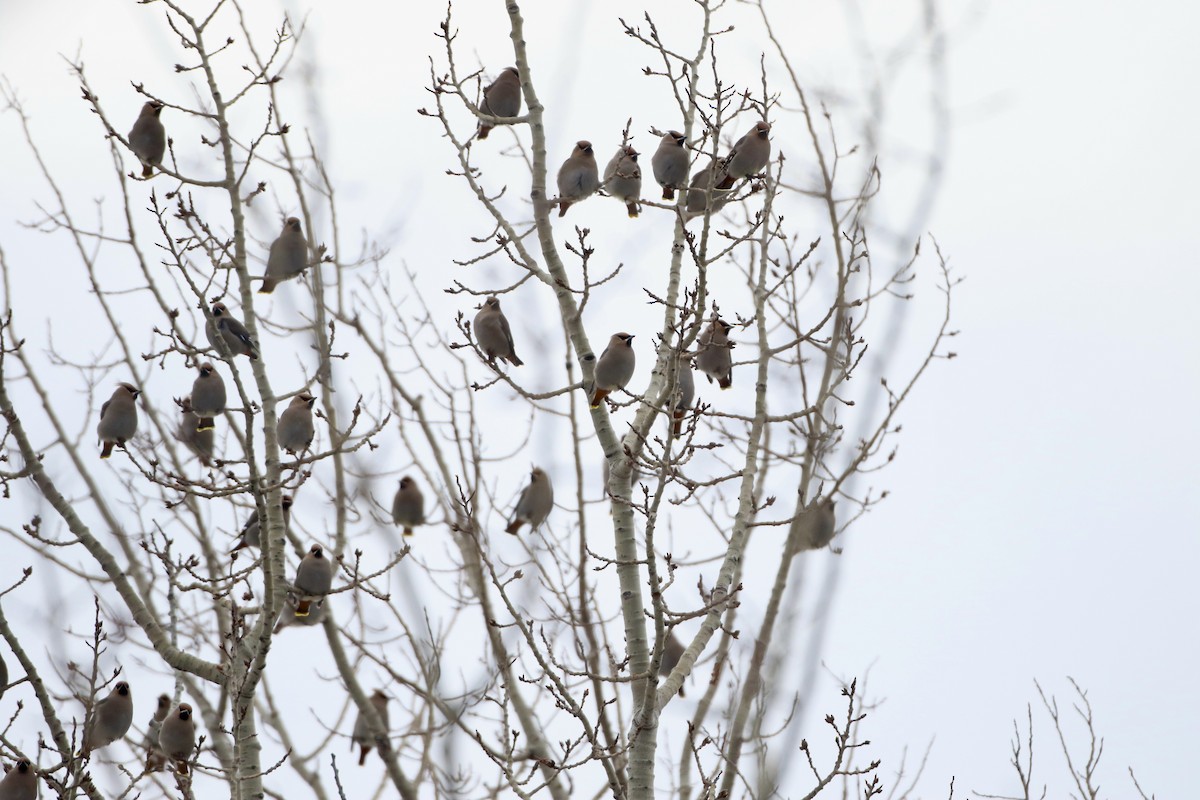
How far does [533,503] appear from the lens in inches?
327

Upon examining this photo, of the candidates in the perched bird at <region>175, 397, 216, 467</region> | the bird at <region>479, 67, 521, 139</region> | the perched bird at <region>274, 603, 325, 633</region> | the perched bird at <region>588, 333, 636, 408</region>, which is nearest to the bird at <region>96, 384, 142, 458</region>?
the perched bird at <region>175, 397, 216, 467</region>

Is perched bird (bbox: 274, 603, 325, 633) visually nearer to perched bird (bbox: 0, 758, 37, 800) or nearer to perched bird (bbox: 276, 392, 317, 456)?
perched bird (bbox: 276, 392, 317, 456)

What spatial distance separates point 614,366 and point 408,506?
10.6 feet

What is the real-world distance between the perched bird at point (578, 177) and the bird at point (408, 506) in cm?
244

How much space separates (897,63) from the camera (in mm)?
6922

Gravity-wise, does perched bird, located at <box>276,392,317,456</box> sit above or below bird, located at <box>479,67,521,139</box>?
below

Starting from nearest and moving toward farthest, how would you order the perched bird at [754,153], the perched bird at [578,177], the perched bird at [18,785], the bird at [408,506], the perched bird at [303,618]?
the perched bird at [18,785]
the perched bird at [578,177]
the perched bird at [754,153]
the perched bird at [303,618]
the bird at [408,506]

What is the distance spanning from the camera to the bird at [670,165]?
6.64m

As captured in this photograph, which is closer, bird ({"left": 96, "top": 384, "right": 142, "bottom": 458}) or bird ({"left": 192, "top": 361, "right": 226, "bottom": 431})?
bird ({"left": 192, "top": 361, "right": 226, "bottom": 431})

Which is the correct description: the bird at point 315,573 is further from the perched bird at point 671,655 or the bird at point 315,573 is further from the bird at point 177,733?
the perched bird at point 671,655

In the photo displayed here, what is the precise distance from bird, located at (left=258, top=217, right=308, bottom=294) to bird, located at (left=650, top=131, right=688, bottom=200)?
2655mm

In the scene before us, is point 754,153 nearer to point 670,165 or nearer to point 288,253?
point 670,165

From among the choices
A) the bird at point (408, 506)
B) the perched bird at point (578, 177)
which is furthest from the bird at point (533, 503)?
the perched bird at point (578, 177)

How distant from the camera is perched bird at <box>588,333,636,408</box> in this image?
5.84 metres
